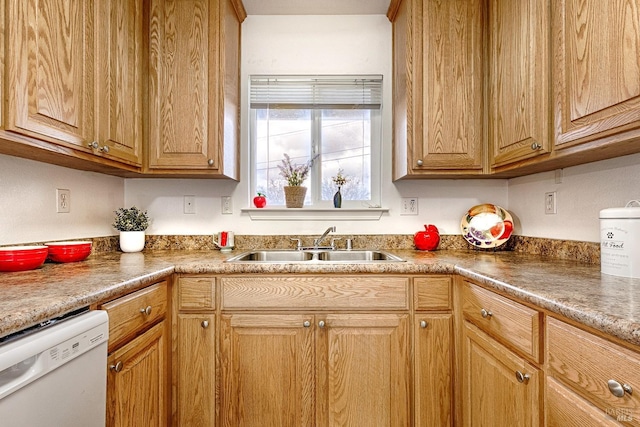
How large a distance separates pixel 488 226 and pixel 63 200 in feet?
7.39

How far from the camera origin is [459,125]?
1.87 m

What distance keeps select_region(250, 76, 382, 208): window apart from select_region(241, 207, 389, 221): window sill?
3.7 inches

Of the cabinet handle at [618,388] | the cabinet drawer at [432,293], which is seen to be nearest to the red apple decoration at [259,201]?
the cabinet drawer at [432,293]

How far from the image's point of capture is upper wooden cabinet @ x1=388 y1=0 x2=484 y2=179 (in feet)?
6.13

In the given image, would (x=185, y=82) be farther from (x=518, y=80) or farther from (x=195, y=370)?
(x=518, y=80)

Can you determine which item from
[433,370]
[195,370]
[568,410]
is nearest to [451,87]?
[433,370]

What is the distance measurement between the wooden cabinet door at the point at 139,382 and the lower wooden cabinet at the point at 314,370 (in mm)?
255

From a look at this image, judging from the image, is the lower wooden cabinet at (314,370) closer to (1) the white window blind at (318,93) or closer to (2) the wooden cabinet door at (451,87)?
(2) the wooden cabinet door at (451,87)

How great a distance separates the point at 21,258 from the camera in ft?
4.14

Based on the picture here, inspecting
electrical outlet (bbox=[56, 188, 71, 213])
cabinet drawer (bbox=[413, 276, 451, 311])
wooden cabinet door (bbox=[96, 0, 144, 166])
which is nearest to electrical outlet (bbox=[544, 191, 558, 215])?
cabinet drawer (bbox=[413, 276, 451, 311])

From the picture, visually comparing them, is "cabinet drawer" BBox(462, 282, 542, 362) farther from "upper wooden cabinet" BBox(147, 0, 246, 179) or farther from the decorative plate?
"upper wooden cabinet" BBox(147, 0, 246, 179)

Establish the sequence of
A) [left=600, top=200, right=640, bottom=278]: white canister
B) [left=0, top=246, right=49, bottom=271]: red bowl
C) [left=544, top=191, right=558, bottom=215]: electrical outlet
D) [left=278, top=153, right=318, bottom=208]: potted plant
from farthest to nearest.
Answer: [left=278, top=153, right=318, bottom=208]: potted plant → [left=544, top=191, right=558, bottom=215]: electrical outlet → [left=0, top=246, right=49, bottom=271]: red bowl → [left=600, top=200, right=640, bottom=278]: white canister

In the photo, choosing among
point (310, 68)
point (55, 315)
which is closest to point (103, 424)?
point (55, 315)

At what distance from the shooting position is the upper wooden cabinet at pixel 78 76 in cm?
110
